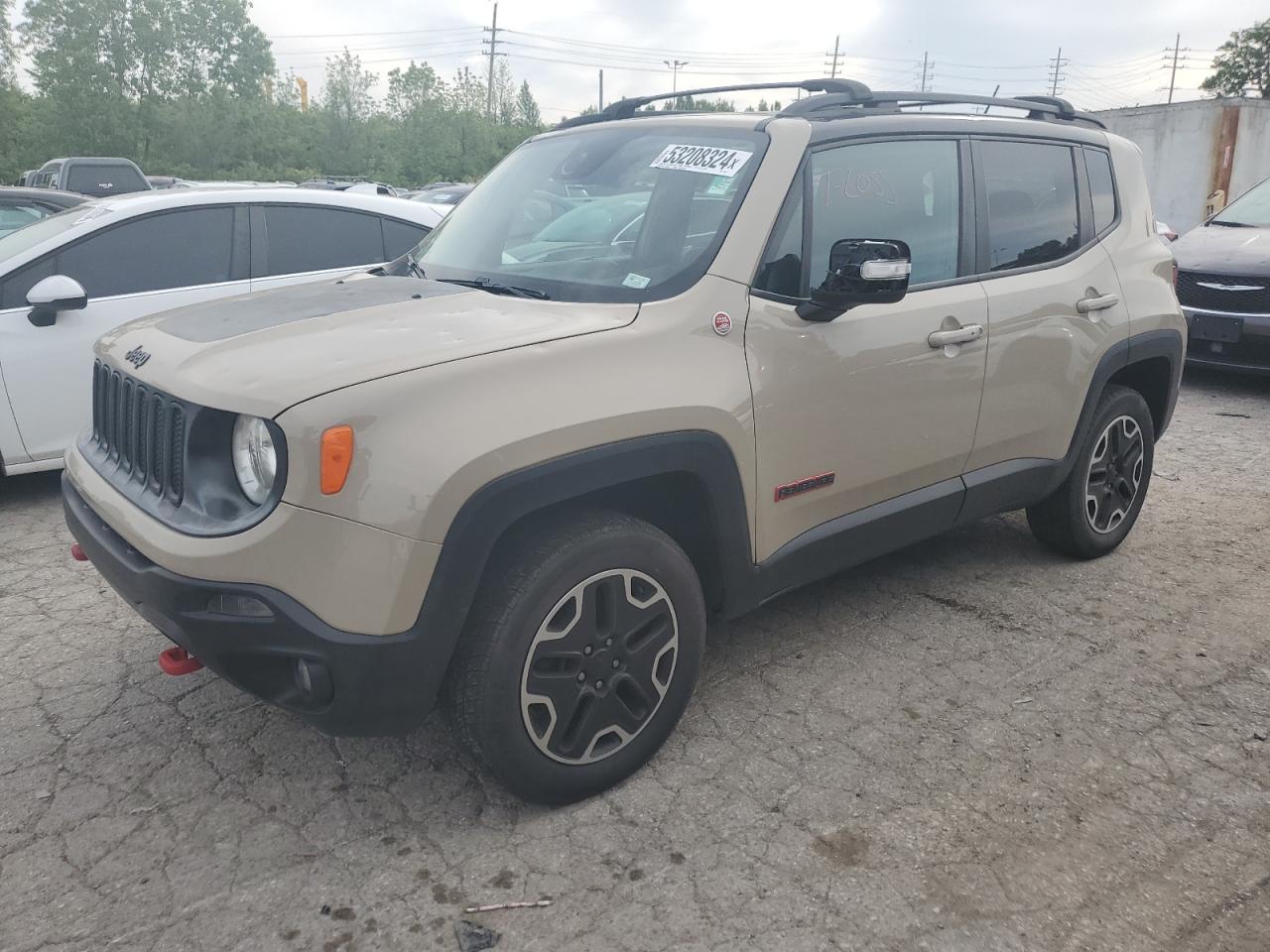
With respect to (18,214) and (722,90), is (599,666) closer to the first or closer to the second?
(722,90)

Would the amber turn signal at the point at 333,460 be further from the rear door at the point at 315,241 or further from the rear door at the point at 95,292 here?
the rear door at the point at 315,241

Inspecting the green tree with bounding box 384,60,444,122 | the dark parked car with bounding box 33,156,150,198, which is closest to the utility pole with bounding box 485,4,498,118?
the green tree with bounding box 384,60,444,122

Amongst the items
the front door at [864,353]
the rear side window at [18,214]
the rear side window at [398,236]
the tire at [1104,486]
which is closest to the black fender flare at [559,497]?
the front door at [864,353]

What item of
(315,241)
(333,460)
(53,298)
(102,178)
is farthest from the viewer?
(102,178)

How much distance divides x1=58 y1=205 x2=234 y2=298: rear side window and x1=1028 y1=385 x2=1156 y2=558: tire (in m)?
4.35

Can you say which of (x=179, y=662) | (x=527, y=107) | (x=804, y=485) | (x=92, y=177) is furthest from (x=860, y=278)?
(x=527, y=107)

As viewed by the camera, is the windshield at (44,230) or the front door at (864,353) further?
the windshield at (44,230)

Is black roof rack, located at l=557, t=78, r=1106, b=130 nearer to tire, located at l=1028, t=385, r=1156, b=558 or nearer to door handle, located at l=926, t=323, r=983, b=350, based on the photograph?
door handle, located at l=926, t=323, r=983, b=350

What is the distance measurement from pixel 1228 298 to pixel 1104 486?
4716 millimetres

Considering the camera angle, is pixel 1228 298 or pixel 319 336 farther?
pixel 1228 298

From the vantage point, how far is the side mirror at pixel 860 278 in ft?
9.21

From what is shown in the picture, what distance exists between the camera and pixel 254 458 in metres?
2.38

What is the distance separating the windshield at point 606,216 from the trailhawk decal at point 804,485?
2.21 ft

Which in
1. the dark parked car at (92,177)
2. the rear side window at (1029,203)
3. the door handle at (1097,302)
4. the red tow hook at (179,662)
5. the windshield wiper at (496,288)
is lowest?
the red tow hook at (179,662)
